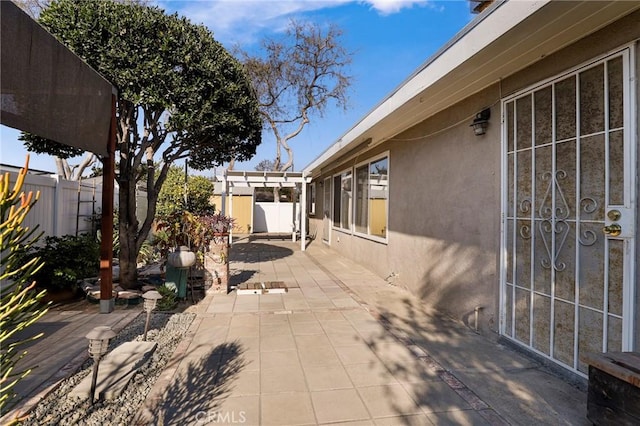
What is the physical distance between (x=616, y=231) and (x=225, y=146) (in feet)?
19.3

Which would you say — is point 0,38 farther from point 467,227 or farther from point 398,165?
point 398,165

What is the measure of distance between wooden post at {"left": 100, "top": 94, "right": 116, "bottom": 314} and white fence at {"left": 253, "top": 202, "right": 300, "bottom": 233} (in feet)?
50.5

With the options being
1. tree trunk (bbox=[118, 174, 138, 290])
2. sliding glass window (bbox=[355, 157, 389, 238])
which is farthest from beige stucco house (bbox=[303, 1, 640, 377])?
tree trunk (bbox=[118, 174, 138, 290])

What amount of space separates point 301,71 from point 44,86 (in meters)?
16.3

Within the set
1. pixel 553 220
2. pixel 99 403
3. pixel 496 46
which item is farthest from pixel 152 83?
pixel 553 220

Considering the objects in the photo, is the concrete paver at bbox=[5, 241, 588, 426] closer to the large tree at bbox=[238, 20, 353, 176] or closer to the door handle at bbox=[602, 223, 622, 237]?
the door handle at bbox=[602, 223, 622, 237]

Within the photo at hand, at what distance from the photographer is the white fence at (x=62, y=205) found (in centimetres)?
548

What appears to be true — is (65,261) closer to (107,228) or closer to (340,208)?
(107,228)

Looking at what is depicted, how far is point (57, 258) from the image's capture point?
503 cm

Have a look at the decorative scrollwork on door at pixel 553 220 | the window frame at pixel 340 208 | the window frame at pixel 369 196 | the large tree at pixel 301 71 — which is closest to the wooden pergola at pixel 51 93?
the decorative scrollwork on door at pixel 553 220

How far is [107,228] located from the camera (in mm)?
3943

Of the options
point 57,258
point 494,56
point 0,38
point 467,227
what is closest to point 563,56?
point 494,56

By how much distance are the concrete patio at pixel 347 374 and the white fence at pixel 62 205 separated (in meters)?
3.18

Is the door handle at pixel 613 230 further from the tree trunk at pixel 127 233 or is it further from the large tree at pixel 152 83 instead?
the tree trunk at pixel 127 233
